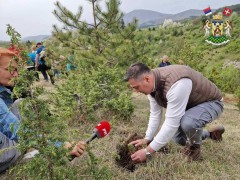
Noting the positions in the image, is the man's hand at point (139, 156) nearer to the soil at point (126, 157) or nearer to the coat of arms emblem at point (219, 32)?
the soil at point (126, 157)

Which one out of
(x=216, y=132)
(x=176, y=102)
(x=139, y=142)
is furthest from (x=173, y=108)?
(x=216, y=132)

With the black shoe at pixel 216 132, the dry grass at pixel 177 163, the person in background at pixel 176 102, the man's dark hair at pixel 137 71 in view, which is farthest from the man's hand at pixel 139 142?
the black shoe at pixel 216 132

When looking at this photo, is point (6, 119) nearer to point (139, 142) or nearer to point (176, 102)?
point (139, 142)

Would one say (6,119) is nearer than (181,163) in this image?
Yes

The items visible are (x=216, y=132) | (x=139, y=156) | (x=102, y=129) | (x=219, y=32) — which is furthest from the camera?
(x=219, y=32)

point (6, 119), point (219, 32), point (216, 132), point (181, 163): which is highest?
point (6, 119)

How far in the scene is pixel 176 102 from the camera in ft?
9.29

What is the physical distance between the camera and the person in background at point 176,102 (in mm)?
2838

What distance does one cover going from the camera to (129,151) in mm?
3182

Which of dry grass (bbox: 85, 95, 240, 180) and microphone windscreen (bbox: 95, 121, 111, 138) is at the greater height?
microphone windscreen (bbox: 95, 121, 111, 138)

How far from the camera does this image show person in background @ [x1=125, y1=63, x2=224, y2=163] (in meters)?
2.84

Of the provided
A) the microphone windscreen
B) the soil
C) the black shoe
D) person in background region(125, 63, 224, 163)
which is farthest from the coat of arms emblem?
the microphone windscreen

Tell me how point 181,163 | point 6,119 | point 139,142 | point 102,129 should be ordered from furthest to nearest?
point 139,142, point 181,163, point 6,119, point 102,129

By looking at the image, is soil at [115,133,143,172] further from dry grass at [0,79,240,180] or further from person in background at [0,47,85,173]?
person in background at [0,47,85,173]
